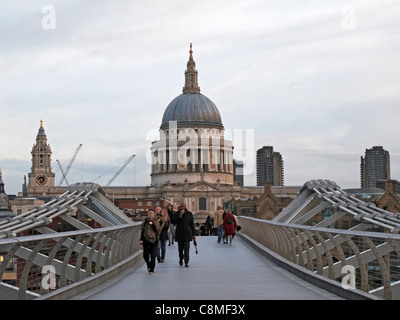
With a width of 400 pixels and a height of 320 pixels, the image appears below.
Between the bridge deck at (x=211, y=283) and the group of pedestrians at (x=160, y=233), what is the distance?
0.40 meters

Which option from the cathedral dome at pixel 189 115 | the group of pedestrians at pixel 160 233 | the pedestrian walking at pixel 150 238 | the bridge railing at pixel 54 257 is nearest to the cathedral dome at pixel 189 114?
the cathedral dome at pixel 189 115

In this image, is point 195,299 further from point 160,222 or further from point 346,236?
point 160,222

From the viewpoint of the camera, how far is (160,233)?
22.5m

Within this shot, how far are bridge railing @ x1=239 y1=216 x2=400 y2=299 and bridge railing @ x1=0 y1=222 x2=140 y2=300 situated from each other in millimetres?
4443

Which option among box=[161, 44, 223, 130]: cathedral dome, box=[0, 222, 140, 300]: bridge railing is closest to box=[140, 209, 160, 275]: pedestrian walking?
box=[0, 222, 140, 300]: bridge railing

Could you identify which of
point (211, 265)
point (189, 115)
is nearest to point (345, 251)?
point (211, 265)

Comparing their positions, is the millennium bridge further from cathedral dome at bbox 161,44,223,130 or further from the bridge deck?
cathedral dome at bbox 161,44,223,130

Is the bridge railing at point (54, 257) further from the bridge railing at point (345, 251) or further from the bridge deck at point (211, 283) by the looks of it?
the bridge railing at point (345, 251)

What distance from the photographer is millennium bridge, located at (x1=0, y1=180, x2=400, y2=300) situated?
42.8ft

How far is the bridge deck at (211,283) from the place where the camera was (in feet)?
48.3
